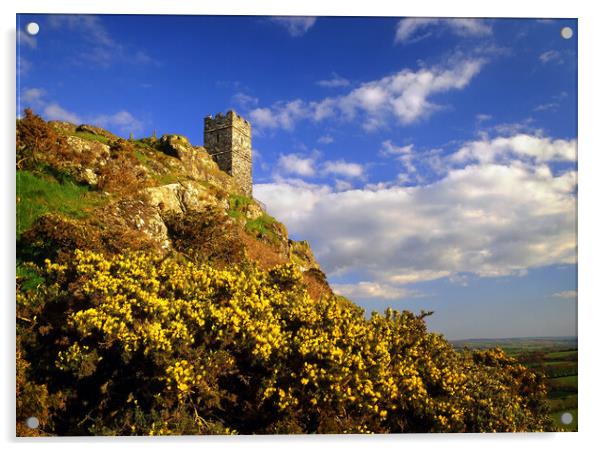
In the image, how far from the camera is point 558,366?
6.95 metres

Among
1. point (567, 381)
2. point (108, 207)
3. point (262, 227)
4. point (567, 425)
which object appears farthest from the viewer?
point (262, 227)

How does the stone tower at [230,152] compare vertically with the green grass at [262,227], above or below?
above

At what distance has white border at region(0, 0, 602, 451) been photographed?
643 cm

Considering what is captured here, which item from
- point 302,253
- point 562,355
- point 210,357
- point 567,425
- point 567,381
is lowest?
point 567,425

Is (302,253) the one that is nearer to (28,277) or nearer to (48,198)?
(48,198)

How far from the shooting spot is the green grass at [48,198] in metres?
7.08

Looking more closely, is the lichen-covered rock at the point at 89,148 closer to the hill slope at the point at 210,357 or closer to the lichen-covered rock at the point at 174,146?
the hill slope at the point at 210,357

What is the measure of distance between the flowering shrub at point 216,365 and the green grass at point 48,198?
995 mm

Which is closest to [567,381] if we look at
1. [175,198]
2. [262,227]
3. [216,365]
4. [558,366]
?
[558,366]

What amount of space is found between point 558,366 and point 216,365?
532 cm

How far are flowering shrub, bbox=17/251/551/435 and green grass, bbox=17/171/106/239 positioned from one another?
39.2 inches

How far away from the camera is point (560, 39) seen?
727cm

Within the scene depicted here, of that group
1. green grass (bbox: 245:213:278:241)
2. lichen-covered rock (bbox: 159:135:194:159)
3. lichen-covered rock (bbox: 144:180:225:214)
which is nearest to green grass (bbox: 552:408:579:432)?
lichen-covered rock (bbox: 144:180:225:214)
